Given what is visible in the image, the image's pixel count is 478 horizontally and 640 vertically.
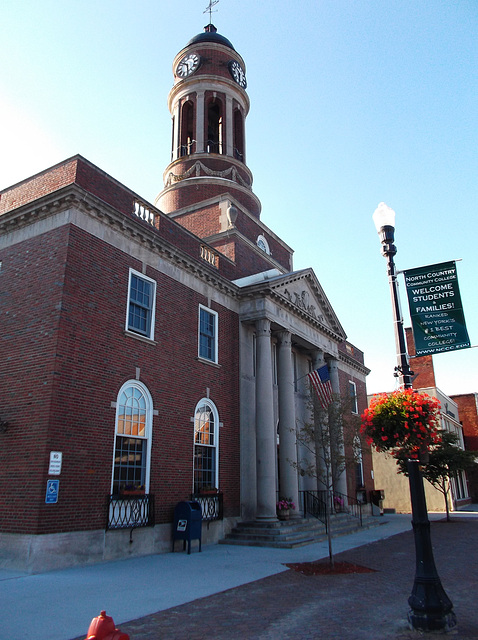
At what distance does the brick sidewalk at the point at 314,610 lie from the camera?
6719 millimetres

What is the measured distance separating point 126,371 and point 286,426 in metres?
8.26

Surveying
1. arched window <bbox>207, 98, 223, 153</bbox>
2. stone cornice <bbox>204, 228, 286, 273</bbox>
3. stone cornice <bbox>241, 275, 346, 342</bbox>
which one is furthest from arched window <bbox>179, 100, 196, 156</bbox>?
stone cornice <bbox>241, 275, 346, 342</bbox>

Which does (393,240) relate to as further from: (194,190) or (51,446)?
(194,190)

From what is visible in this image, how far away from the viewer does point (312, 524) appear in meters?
19.3

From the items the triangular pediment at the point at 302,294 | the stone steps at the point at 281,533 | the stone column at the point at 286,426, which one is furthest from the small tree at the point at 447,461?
the stone steps at the point at 281,533

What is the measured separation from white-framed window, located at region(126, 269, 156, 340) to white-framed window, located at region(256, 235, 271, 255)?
1176 centimetres

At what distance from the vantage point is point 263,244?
91.3ft

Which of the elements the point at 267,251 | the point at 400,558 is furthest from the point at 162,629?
the point at 267,251

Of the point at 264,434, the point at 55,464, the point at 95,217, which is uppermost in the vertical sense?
the point at 95,217

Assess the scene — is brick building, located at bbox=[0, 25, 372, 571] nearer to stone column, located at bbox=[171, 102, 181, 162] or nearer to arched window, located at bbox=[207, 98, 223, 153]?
arched window, located at bbox=[207, 98, 223, 153]

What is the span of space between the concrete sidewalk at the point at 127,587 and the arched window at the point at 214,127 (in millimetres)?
21762

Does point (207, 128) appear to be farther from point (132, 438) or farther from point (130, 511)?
point (130, 511)

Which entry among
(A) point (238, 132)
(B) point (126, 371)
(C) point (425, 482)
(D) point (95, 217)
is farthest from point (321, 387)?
(C) point (425, 482)

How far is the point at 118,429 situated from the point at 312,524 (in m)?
9.41
